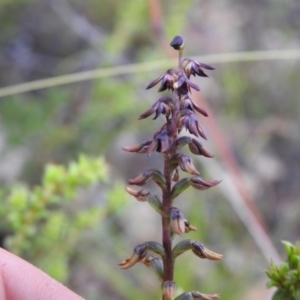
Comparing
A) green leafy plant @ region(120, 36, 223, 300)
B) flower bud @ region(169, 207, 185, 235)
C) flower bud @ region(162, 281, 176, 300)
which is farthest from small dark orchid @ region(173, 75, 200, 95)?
flower bud @ region(162, 281, 176, 300)

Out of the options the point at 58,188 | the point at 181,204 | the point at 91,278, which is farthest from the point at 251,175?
the point at 58,188

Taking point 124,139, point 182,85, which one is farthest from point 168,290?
point 124,139

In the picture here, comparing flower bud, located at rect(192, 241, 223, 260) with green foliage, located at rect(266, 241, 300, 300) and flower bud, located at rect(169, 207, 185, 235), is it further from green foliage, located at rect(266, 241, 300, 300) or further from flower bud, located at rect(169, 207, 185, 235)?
green foliage, located at rect(266, 241, 300, 300)

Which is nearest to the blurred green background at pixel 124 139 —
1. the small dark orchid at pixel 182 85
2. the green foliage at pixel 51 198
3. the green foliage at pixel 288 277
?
the green foliage at pixel 51 198

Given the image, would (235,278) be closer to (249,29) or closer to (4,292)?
(4,292)

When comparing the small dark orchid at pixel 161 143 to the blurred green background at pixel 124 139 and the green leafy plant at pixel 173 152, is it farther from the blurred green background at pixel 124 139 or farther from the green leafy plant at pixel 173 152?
the blurred green background at pixel 124 139

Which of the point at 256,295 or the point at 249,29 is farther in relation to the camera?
the point at 249,29

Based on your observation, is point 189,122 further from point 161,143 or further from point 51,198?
point 51,198
